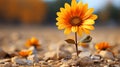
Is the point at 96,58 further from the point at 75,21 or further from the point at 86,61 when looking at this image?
the point at 75,21

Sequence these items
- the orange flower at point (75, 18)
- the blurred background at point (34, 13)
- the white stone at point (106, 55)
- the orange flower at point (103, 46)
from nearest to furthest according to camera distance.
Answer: the orange flower at point (75, 18) → the white stone at point (106, 55) → the orange flower at point (103, 46) → the blurred background at point (34, 13)

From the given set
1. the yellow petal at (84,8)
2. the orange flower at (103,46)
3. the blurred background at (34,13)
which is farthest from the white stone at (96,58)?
the blurred background at (34,13)

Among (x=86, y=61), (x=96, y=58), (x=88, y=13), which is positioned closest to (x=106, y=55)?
(x=96, y=58)

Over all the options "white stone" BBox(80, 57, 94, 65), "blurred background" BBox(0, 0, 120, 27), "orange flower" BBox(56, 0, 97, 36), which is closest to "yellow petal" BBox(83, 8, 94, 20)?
"orange flower" BBox(56, 0, 97, 36)

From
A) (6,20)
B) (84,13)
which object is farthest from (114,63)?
(6,20)

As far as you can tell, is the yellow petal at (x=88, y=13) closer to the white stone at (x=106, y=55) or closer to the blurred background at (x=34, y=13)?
the white stone at (x=106, y=55)

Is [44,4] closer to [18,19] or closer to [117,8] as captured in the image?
[18,19]

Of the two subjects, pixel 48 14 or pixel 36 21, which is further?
pixel 48 14

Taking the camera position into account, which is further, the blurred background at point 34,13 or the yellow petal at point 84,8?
the blurred background at point 34,13

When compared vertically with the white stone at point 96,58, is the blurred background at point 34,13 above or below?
above
